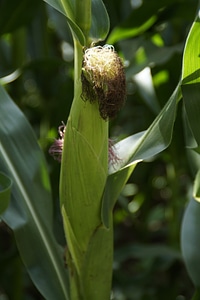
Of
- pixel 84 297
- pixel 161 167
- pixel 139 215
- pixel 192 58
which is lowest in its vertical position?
pixel 161 167

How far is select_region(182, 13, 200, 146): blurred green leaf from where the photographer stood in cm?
76

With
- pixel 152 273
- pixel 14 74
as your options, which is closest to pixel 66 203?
pixel 14 74

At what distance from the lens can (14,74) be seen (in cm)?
136

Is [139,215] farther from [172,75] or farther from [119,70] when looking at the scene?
[119,70]

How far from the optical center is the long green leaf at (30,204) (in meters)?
0.92

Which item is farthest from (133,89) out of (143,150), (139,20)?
(143,150)

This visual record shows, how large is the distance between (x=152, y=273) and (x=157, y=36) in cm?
59

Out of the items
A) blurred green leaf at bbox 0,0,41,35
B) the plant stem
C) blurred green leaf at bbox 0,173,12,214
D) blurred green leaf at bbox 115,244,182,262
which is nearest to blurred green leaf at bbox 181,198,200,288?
the plant stem

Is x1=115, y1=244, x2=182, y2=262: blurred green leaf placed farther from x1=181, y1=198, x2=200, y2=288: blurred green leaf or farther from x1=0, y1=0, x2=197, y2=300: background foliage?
x1=181, y1=198, x2=200, y2=288: blurred green leaf

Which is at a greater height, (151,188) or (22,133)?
(22,133)

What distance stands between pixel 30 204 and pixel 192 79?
0.33 metres

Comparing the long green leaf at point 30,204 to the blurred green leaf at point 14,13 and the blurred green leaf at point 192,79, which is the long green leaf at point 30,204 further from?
the blurred green leaf at point 14,13

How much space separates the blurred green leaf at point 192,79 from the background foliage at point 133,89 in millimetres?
366

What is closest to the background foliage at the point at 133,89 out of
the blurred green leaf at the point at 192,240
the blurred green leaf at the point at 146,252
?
the blurred green leaf at the point at 146,252
